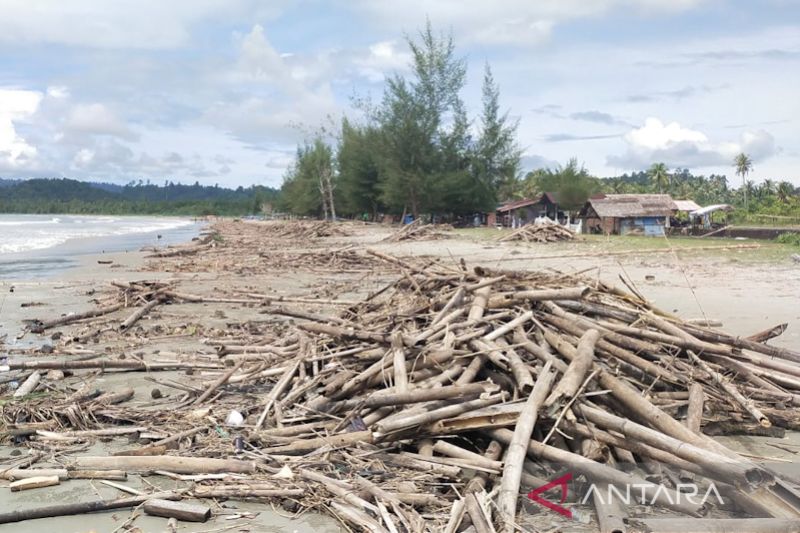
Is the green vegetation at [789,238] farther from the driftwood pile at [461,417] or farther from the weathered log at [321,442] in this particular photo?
the weathered log at [321,442]

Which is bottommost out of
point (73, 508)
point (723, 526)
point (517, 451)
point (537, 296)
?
point (73, 508)

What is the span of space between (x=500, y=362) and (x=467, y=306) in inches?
56.2

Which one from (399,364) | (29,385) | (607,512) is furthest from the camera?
(29,385)

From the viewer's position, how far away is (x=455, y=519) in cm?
385

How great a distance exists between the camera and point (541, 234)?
31172mm

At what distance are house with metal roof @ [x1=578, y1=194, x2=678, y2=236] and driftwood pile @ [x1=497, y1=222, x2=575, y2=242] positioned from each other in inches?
719

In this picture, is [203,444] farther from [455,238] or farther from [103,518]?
[455,238]

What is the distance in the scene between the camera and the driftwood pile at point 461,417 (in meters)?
4.15

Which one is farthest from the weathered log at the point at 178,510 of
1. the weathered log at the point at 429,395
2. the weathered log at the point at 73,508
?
the weathered log at the point at 429,395

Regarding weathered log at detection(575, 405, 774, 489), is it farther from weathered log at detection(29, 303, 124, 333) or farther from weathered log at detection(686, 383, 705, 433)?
weathered log at detection(29, 303, 124, 333)

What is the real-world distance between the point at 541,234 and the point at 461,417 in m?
27.4

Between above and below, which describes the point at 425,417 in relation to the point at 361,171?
below

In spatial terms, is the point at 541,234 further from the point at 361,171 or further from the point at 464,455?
the point at 361,171

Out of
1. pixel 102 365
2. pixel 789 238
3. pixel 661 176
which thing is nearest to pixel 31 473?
pixel 102 365
